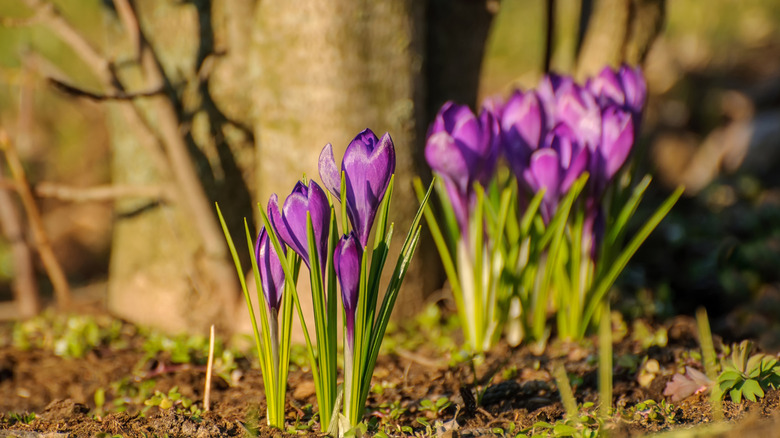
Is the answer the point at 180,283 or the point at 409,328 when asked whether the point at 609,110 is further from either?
the point at 180,283

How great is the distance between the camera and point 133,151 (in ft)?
7.68

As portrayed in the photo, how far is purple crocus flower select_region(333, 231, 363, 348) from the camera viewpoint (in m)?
1.18

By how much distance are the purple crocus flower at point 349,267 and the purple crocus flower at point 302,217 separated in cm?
4

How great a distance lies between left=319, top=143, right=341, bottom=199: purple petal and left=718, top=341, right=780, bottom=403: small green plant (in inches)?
35.7

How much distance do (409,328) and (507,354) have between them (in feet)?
1.36

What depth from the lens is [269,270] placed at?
1.29m

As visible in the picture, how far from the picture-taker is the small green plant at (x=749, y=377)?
1367mm

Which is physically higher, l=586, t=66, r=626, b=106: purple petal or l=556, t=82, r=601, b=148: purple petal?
l=586, t=66, r=626, b=106: purple petal

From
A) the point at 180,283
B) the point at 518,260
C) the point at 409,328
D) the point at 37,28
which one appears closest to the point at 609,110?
the point at 518,260

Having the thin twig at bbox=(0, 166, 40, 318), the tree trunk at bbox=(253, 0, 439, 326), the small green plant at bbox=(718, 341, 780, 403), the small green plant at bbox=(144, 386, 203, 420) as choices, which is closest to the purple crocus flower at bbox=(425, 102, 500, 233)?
the tree trunk at bbox=(253, 0, 439, 326)

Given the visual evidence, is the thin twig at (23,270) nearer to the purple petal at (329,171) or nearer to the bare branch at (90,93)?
the bare branch at (90,93)

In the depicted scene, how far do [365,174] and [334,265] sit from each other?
181 millimetres

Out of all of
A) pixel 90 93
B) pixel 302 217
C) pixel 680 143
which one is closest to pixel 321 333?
pixel 302 217

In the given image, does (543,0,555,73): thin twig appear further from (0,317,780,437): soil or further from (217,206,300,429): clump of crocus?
(217,206,300,429): clump of crocus
